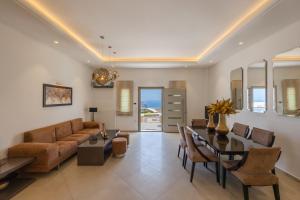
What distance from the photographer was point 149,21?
3.64 m

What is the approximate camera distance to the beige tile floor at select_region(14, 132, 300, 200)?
105 inches

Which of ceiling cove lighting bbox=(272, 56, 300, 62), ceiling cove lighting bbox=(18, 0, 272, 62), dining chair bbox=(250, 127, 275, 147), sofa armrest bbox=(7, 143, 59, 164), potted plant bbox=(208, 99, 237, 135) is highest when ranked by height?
ceiling cove lighting bbox=(18, 0, 272, 62)

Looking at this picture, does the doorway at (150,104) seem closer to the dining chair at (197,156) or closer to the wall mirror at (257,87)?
the wall mirror at (257,87)

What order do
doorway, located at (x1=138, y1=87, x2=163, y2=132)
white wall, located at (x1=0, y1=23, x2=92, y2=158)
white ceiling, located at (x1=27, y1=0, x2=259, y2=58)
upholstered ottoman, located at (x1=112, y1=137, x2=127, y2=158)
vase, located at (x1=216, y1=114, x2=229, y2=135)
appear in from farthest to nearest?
doorway, located at (x1=138, y1=87, x2=163, y2=132) < upholstered ottoman, located at (x1=112, y1=137, x2=127, y2=158) < vase, located at (x1=216, y1=114, x2=229, y2=135) < white wall, located at (x1=0, y1=23, x2=92, y2=158) < white ceiling, located at (x1=27, y1=0, x2=259, y2=58)

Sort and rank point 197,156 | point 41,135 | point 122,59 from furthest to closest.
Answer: point 122,59 < point 41,135 < point 197,156

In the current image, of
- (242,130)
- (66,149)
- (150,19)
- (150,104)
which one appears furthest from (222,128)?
(150,104)

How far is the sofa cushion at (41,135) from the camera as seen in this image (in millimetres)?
3773

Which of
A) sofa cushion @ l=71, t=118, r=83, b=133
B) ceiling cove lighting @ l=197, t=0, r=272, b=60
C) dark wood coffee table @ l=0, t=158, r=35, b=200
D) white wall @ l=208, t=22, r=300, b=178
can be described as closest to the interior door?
ceiling cove lighting @ l=197, t=0, r=272, b=60

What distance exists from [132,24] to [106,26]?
613mm

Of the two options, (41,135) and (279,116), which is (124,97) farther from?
(279,116)

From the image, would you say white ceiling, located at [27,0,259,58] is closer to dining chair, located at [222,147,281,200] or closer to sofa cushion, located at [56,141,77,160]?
dining chair, located at [222,147,281,200]

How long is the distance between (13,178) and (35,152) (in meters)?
0.62

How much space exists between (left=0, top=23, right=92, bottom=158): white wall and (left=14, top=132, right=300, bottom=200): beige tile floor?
4.07ft

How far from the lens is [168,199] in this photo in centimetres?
258
